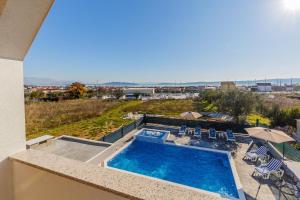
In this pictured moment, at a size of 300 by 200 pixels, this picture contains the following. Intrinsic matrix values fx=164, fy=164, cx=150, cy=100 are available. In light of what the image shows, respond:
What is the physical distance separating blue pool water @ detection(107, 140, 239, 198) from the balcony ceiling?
666 cm

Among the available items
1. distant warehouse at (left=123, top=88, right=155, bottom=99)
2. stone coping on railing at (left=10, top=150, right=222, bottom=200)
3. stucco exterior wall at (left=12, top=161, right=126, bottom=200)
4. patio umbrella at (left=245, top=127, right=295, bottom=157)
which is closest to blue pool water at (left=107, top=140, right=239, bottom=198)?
patio umbrella at (left=245, top=127, right=295, bottom=157)

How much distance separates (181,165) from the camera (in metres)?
7.81

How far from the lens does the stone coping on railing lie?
1.00 meters

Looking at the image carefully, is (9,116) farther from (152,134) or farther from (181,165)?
(152,134)

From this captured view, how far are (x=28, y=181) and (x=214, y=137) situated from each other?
1005 cm

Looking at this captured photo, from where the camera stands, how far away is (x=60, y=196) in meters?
1.34

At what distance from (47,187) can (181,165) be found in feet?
23.7

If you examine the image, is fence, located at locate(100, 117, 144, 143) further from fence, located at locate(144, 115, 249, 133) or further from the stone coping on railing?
the stone coping on railing

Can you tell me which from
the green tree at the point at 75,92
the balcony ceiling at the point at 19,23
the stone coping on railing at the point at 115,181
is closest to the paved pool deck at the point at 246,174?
the stone coping on railing at the point at 115,181

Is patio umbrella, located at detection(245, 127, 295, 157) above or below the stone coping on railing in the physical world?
below

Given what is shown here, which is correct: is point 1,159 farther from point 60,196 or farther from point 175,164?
point 175,164

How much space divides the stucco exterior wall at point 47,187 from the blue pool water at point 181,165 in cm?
594

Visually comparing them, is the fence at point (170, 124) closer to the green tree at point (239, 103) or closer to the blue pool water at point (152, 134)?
the blue pool water at point (152, 134)

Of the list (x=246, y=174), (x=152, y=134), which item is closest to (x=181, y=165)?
(x=246, y=174)
